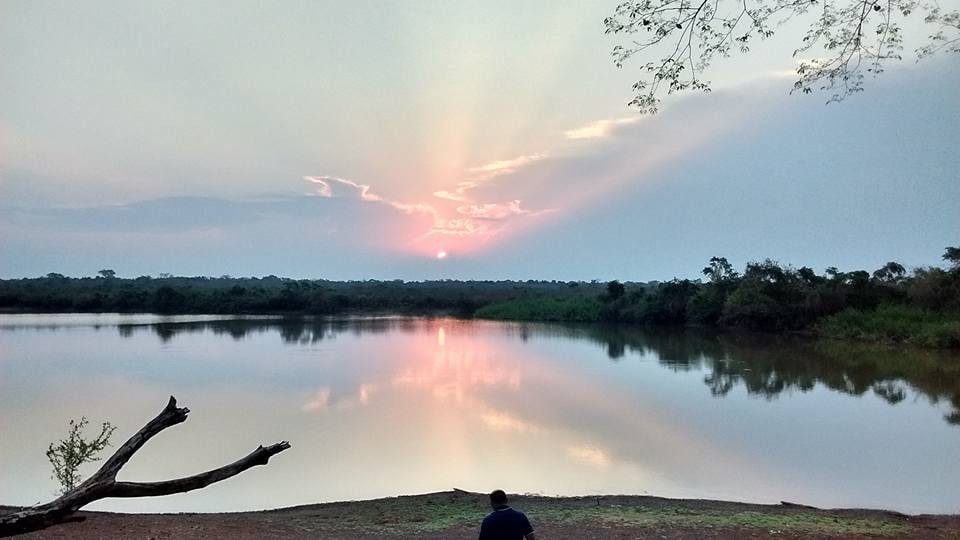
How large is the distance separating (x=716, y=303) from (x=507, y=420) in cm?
2977

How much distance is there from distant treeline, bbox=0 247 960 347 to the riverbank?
21.5 meters

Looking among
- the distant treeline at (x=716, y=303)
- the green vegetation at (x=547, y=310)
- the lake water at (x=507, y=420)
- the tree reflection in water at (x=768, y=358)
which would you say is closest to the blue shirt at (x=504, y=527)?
the lake water at (x=507, y=420)

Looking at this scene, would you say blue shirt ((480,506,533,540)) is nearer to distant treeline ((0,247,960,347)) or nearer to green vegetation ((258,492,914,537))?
green vegetation ((258,492,914,537))

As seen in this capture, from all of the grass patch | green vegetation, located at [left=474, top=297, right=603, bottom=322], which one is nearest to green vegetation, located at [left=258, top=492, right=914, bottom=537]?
the grass patch

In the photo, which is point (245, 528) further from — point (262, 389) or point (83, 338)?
point (83, 338)

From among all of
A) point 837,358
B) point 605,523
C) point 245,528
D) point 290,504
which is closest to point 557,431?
point 290,504

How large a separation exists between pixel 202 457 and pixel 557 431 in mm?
5440

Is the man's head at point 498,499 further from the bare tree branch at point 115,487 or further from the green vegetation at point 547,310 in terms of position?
the green vegetation at point 547,310

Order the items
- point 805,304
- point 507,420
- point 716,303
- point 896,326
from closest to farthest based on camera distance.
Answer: point 507,420, point 896,326, point 805,304, point 716,303

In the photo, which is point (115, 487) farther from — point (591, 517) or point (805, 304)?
point (805, 304)

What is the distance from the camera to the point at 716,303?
3978 centimetres

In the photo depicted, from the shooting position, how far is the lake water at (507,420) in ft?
28.2

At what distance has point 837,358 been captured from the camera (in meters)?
23.2

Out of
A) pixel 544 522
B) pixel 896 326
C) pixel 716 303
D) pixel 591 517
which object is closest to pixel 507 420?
pixel 591 517
